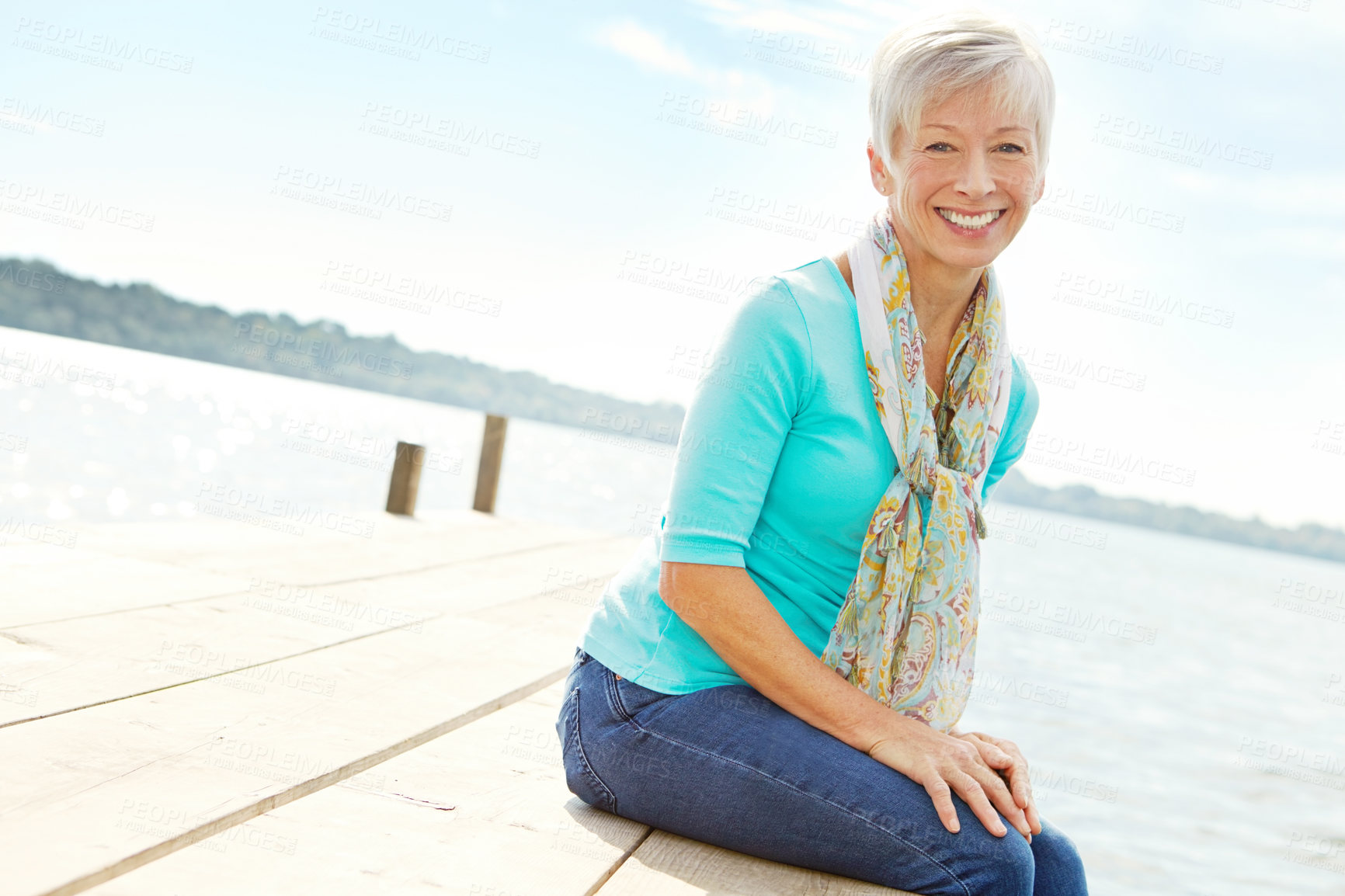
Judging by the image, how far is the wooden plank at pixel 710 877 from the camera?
1388 mm

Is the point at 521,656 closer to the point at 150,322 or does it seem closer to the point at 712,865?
the point at 712,865

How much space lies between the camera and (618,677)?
1645mm

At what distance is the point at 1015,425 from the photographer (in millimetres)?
2014

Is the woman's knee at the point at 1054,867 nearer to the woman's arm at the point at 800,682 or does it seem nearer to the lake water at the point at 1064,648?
the woman's arm at the point at 800,682

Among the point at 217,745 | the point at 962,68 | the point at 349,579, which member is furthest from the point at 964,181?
the point at 349,579

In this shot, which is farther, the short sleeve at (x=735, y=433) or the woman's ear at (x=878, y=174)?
the woman's ear at (x=878, y=174)

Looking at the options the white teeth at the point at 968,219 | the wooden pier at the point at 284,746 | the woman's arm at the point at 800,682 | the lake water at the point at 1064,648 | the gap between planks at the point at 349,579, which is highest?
the white teeth at the point at 968,219

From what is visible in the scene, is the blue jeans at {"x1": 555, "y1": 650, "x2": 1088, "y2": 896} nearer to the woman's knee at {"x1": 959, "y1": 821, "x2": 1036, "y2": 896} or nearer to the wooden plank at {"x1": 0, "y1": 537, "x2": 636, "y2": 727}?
the woman's knee at {"x1": 959, "y1": 821, "x2": 1036, "y2": 896}

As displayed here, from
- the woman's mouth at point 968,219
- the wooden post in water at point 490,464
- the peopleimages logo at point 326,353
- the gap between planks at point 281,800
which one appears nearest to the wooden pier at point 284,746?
the gap between planks at point 281,800

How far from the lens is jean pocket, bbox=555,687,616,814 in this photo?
1622 mm

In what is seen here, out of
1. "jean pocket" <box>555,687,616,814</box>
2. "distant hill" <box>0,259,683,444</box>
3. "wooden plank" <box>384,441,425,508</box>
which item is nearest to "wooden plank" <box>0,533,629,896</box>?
"jean pocket" <box>555,687,616,814</box>

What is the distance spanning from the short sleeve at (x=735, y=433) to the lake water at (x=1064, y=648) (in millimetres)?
804

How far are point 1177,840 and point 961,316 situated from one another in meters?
6.32

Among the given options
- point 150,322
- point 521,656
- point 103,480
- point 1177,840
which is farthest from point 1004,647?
point 150,322
